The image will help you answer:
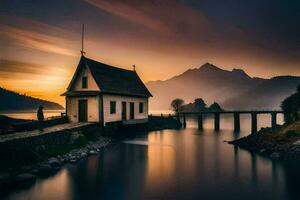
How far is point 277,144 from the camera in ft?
80.1

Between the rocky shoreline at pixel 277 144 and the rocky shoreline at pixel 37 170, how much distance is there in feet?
50.7

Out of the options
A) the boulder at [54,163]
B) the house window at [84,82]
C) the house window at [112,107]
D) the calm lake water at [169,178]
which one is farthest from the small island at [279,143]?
the house window at [84,82]

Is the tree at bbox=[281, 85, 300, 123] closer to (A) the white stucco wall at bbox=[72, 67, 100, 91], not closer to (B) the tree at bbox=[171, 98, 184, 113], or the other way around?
(A) the white stucco wall at bbox=[72, 67, 100, 91]

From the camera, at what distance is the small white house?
28.5 meters

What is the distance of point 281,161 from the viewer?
19.9m

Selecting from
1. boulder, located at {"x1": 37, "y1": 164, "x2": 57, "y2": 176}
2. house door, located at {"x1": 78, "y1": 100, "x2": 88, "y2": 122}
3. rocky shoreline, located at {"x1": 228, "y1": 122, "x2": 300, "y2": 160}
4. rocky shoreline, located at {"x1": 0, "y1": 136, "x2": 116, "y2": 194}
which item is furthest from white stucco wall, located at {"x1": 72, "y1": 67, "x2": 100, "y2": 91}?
rocky shoreline, located at {"x1": 228, "y1": 122, "x2": 300, "y2": 160}

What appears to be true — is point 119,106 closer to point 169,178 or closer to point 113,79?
point 113,79

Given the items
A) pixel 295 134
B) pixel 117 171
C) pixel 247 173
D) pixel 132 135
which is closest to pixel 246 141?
pixel 295 134

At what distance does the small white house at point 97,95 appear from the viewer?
28500mm

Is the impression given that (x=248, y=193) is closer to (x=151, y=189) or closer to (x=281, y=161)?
(x=151, y=189)

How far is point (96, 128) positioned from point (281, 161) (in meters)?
18.0

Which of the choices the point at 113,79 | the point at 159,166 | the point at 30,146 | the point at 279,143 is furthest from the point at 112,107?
the point at 279,143

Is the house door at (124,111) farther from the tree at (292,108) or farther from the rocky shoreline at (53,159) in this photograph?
the tree at (292,108)

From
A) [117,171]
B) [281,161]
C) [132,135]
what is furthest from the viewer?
[132,135]
